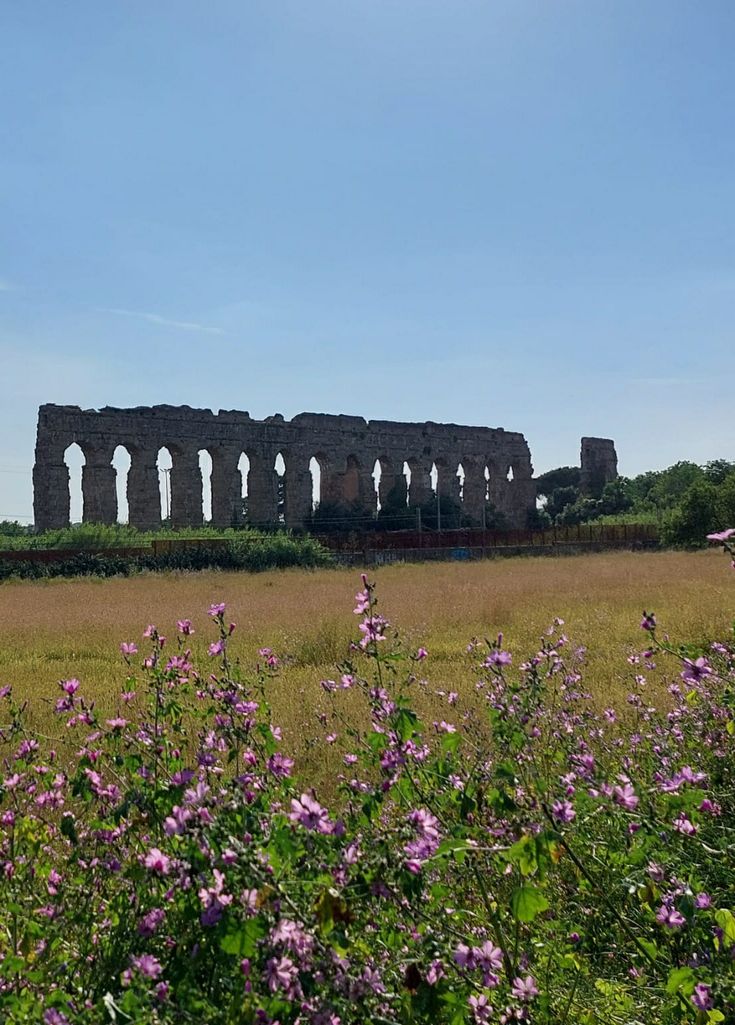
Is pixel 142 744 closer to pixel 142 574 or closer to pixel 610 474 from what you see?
pixel 142 574

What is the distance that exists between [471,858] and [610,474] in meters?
56.4

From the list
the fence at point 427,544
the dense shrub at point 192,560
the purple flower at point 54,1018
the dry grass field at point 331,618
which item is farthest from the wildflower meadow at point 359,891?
the fence at point 427,544

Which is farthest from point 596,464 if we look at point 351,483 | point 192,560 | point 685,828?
point 685,828

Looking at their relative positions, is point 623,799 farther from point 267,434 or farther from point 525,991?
point 267,434

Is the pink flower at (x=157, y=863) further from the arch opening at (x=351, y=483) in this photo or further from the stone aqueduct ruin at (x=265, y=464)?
the arch opening at (x=351, y=483)

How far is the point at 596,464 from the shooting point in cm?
5569

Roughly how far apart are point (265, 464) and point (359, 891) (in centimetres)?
4078

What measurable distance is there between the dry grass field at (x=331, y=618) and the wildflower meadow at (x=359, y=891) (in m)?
2.50

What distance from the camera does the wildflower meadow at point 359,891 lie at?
1593 millimetres

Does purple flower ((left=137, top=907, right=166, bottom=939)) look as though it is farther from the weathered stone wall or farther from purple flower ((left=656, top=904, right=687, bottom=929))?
the weathered stone wall

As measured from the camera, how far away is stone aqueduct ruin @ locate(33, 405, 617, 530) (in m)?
36.2

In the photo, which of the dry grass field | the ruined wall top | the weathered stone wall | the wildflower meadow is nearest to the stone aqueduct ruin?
the ruined wall top

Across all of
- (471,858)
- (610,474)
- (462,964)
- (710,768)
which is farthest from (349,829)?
(610,474)

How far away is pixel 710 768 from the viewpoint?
316 cm
